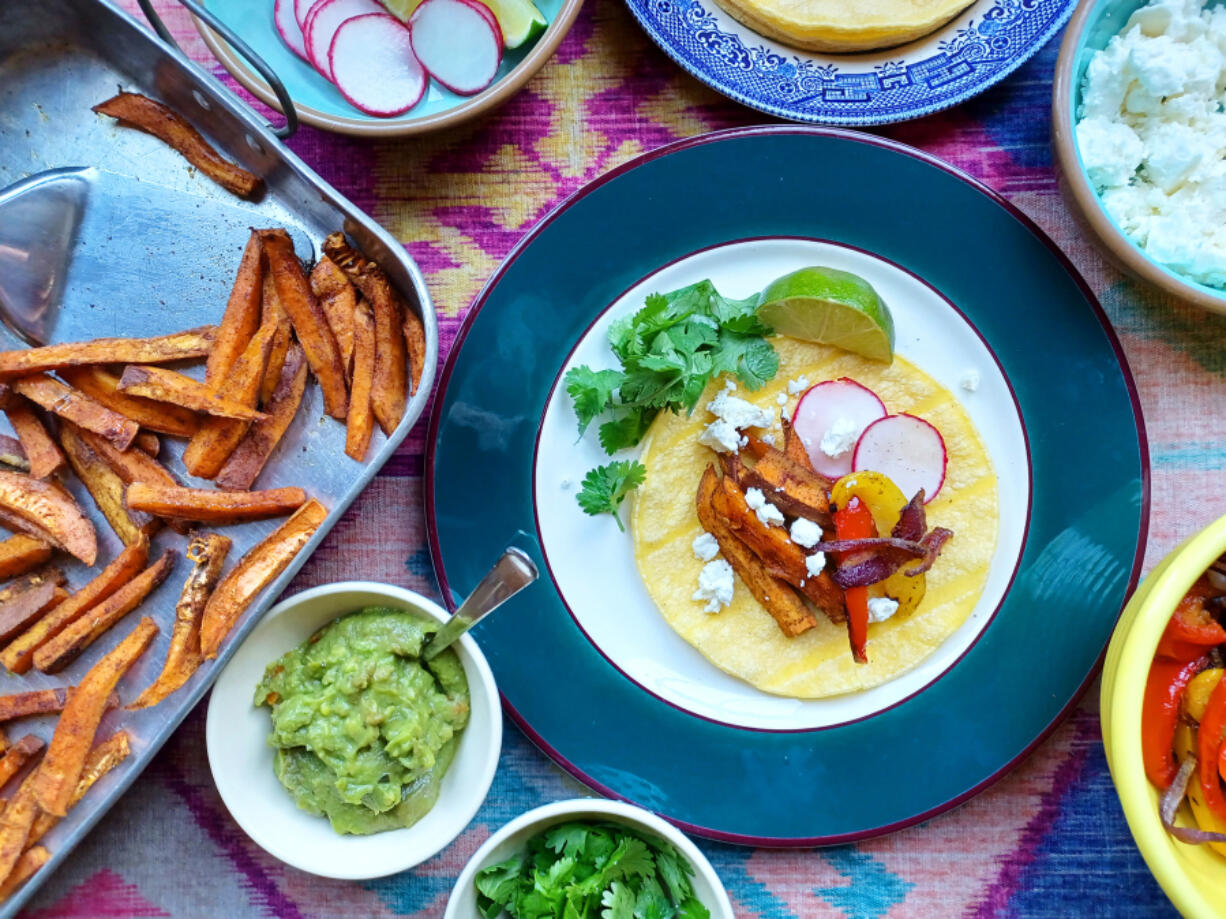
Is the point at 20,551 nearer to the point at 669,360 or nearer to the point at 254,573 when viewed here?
the point at 254,573

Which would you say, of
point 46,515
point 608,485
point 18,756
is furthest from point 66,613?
point 608,485

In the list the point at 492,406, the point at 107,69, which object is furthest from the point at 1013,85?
the point at 107,69

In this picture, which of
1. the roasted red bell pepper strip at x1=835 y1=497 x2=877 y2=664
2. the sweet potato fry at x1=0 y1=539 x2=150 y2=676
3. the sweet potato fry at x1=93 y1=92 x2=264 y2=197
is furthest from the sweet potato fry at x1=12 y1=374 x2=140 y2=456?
the roasted red bell pepper strip at x1=835 y1=497 x2=877 y2=664

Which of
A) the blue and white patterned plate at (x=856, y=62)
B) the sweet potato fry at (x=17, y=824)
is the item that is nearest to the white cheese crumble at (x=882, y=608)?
the blue and white patterned plate at (x=856, y=62)

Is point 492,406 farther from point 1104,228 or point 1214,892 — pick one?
point 1214,892

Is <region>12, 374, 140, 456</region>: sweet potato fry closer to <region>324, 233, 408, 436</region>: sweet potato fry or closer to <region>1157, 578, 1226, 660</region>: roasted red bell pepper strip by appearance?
<region>324, 233, 408, 436</region>: sweet potato fry
